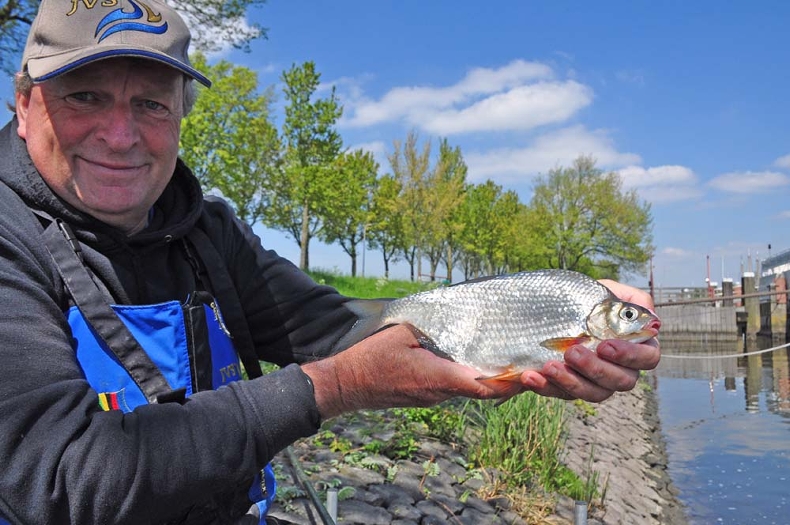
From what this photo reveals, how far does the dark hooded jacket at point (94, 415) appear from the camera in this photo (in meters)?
1.49

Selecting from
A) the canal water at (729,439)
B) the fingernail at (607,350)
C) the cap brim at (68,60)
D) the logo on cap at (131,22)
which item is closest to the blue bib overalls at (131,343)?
the cap brim at (68,60)

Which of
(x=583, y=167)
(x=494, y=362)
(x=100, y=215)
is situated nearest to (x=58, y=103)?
(x=100, y=215)

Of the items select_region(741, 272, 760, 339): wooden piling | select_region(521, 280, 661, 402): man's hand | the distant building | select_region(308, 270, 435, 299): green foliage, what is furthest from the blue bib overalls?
the distant building

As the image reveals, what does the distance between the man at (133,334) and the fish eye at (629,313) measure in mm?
293

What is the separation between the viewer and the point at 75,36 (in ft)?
6.43

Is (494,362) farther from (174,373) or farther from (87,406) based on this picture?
(87,406)

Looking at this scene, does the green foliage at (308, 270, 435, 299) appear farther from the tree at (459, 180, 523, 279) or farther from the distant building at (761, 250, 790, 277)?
the distant building at (761, 250, 790, 277)

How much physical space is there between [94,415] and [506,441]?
610cm

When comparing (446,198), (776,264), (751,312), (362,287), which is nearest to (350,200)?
(446,198)

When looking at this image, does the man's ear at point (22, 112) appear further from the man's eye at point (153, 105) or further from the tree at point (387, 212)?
the tree at point (387, 212)

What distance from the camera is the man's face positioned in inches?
81.6

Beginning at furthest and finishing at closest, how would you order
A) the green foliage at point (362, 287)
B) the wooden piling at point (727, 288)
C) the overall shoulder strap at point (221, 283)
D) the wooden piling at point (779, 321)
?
1. the wooden piling at point (727, 288)
2. the wooden piling at point (779, 321)
3. the green foliage at point (362, 287)
4. the overall shoulder strap at point (221, 283)

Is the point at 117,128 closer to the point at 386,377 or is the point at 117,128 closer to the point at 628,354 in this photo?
the point at 386,377

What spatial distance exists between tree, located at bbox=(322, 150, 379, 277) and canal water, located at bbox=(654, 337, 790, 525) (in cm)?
1373
